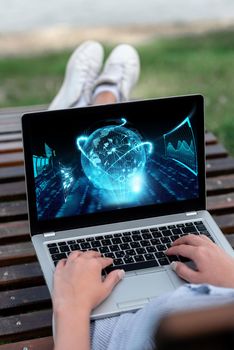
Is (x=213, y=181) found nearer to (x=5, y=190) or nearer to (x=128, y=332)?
(x=5, y=190)

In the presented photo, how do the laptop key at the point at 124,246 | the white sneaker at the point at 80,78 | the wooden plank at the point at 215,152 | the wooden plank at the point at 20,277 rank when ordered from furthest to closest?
the white sneaker at the point at 80,78 < the wooden plank at the point at 215,152 < the wooden plank at the point at 20,277 < the laptop key at the point at 124,246

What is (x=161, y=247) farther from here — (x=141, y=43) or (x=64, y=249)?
(x=141, y=43)

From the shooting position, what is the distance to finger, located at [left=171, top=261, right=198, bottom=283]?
168 centimetres

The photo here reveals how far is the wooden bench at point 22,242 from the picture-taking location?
1867 millimetres

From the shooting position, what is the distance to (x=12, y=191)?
2463 mm

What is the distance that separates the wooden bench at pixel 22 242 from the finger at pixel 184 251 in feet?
1.23

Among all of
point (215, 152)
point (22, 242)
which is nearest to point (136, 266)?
point (22, 242)

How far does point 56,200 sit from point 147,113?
33cm

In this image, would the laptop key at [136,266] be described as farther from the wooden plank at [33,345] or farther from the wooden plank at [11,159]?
the wooden plank at [11,159]

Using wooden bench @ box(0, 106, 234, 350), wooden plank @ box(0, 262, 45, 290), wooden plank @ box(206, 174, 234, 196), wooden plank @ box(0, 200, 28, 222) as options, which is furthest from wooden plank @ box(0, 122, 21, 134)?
wooden plank @ box(0, 262, 45, 290)

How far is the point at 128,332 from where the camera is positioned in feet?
4.63

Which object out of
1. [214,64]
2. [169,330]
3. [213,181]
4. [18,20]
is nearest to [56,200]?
[213,181]

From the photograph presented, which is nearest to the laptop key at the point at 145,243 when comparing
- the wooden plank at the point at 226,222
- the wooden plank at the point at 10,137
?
the wooden plank at the point at 226,222

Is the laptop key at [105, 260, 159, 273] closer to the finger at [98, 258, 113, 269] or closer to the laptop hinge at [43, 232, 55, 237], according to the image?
the finger at [98, 258, 113, 269]
